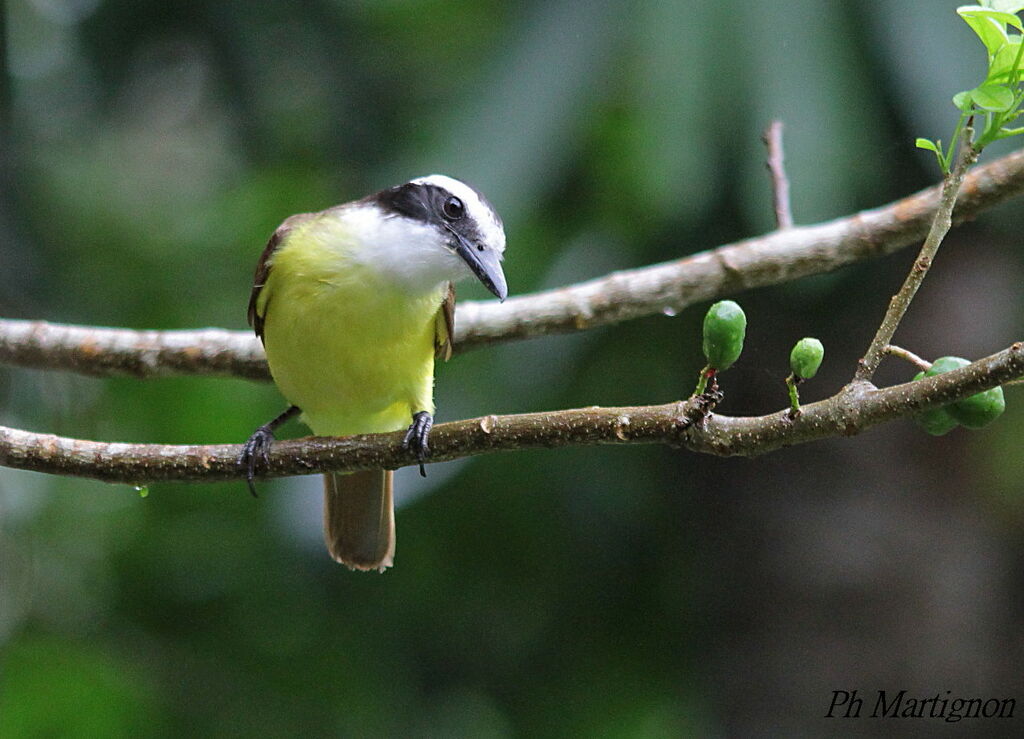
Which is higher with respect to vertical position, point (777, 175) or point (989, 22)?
point (777, 175)

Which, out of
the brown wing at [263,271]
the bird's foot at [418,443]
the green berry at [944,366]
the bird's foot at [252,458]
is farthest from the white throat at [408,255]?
the green berry at [944,366]

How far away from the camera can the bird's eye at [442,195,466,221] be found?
3053 mm

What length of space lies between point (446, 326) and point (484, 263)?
350 millimetres

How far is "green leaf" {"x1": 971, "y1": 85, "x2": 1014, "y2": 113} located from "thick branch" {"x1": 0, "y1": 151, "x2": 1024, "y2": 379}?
5.15 ft

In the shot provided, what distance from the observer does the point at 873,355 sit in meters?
1.70

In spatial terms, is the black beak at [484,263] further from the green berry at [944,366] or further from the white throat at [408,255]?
the green berry at [944,366]

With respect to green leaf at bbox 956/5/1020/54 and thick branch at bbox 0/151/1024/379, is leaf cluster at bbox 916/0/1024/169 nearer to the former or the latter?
green leaf at bbox 956/5/1020/54

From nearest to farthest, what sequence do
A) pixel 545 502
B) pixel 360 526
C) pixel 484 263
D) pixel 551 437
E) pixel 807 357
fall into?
pixel 807 357
pixel 551 437
pixel 484 263
pixel 360 526
pixel 545 502

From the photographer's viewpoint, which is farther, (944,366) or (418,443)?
(418,443)

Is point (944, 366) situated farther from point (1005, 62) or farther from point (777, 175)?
point (777, 175)

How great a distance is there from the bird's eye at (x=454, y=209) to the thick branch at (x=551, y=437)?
0.93 metres

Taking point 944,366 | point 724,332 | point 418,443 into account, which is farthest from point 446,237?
point 944,366

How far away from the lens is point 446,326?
3.22 m

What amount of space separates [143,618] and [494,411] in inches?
67.0
